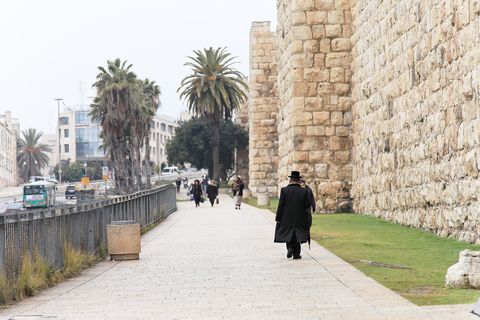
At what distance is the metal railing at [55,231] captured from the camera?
12.6 metres

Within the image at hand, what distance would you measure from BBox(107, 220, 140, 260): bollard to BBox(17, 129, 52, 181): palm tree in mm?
146021

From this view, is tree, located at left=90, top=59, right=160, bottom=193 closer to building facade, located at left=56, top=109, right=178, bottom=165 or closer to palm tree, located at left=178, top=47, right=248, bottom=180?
palm tree, located at left=178, top=47, right=248, bottom=180

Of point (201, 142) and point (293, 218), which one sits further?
point (201, 142)

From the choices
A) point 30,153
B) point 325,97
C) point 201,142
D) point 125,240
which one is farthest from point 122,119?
point 30,153

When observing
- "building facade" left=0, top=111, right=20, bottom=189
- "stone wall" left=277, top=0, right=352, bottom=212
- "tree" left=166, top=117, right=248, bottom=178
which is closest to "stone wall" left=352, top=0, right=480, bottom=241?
"stone wall" left=277, top=0, right=352, bottom=212

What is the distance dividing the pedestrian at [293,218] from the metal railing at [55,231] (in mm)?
3564

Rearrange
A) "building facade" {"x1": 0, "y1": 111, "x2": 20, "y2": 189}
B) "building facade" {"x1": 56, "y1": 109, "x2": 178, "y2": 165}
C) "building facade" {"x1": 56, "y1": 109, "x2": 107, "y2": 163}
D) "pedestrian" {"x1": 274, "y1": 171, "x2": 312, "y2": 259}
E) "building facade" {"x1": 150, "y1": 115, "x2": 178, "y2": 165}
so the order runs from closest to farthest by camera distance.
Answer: "pedestrian" {"x1": 274, "y1": 171, "x2": 312, "y2": 259}
"building facade" {"x1": 0, "y1": 111, "x2": 20, "y2": 189}
"building facade" {"x1": 150, "y1": 115, "x2": 178, "y2": 165}
"building facade" {"x1": 56, "y1": 109, "x2": 178, "y2": 165}
"building facade" {"x1": 56, "y1": 109, "x2": 107, "y2": 163}

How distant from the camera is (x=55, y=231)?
15.2 metres

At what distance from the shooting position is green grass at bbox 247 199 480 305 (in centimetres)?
1159

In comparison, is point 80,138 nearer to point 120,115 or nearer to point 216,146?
point 216,146

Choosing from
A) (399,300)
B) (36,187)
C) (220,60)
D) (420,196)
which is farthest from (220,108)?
(399,300)

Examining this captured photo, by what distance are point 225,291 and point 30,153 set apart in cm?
15352

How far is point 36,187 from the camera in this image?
6850 centimetres

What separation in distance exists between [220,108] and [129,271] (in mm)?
65761
